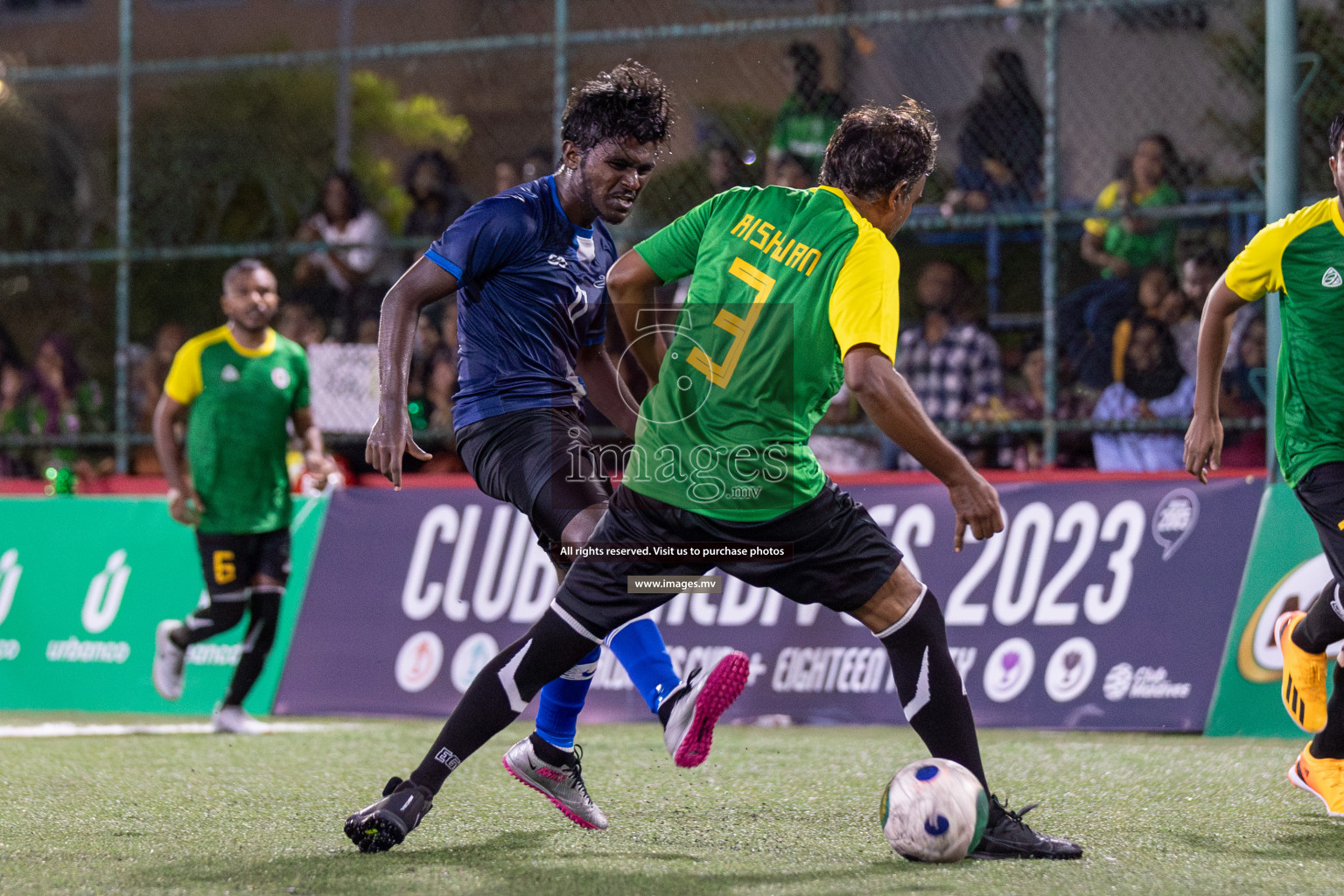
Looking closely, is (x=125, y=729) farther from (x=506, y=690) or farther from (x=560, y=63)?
(x=506, y=690)

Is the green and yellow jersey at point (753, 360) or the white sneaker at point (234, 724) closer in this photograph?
the green and yellow jersey at point (753, 360)

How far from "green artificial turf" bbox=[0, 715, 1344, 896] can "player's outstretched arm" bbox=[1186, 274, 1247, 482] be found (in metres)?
1.14

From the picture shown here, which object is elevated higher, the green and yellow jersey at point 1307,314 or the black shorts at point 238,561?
the green and yellow jersey at point 1307,314

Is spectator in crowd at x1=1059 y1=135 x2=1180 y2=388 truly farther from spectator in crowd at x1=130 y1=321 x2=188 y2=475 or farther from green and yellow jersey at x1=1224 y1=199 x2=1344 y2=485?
spectator in crowd at x1=130 y1=321 x2=188 y2=475

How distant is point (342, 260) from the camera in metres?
10.8

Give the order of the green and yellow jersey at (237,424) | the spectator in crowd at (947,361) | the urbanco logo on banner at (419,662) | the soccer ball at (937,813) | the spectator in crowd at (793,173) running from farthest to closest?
the spectator in crowd at (947,361) → the spectator in crowd at (793,173) → the urbanco logo on banner at (419,662) → the green and yellow jersey at (237,424) → the soccer ball at (937,813)

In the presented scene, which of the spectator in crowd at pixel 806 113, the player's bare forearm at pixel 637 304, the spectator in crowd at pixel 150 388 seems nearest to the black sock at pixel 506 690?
the player's bare forearm at pixel 637 304

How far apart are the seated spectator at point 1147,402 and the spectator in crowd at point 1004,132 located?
45.6 inches

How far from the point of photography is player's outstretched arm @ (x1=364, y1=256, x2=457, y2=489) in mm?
4555

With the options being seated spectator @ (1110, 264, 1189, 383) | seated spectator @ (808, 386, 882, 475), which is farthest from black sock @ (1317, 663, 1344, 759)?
seated spectator @ (808, 386, 882, 475)

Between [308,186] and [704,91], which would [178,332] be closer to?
[308,186]

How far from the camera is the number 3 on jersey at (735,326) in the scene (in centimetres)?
423

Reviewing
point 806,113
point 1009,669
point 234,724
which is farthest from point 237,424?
point 1009,669

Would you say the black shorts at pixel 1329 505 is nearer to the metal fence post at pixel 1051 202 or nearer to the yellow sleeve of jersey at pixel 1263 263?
the yellow sleeve of jersey at pixel 1263 263
